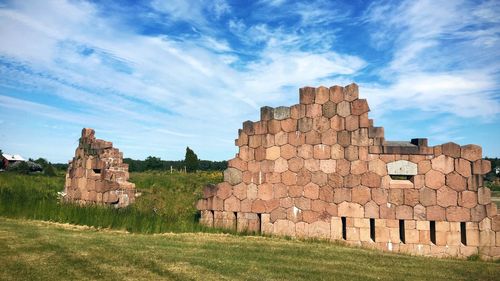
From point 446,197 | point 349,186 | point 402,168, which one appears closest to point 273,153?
point 349,186

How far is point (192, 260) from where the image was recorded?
7359 millimetres

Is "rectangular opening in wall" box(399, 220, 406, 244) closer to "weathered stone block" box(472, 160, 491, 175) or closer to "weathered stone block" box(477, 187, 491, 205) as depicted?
"weathered stone block" box(477, 187, 491, 205)

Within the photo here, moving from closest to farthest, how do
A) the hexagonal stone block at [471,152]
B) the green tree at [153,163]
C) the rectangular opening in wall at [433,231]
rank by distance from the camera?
the hexagonal stone block at [471,152], the rectangular opening in wall at [433,231], the green tree at [153,163]

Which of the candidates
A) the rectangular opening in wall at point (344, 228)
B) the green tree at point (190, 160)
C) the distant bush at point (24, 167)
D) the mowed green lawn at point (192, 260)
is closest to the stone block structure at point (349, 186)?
the rectangular opening in wall at point (344, 228)

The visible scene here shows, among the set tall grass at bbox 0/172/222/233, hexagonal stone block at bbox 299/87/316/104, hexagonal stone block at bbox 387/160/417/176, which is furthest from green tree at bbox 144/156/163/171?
hexagonal stone block at bbox 387/160/417/176

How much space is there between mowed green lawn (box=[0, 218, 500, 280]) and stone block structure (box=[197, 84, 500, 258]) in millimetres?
1205

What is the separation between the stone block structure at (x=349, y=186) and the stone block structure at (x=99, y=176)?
329 centimetres

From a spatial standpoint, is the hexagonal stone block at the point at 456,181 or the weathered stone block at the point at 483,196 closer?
the weathered stone block at the point at 483,196

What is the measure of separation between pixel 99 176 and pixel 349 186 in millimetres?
8573

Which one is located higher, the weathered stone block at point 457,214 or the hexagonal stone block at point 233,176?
the hexagonal stone block at point 233,176

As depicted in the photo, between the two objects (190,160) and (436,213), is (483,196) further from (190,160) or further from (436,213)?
(190,160)

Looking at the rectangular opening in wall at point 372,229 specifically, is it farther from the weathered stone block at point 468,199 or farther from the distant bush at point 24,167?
the distant bush at point 24,167

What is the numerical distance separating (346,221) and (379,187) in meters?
1.27

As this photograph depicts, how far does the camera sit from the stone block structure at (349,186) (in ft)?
32.7
